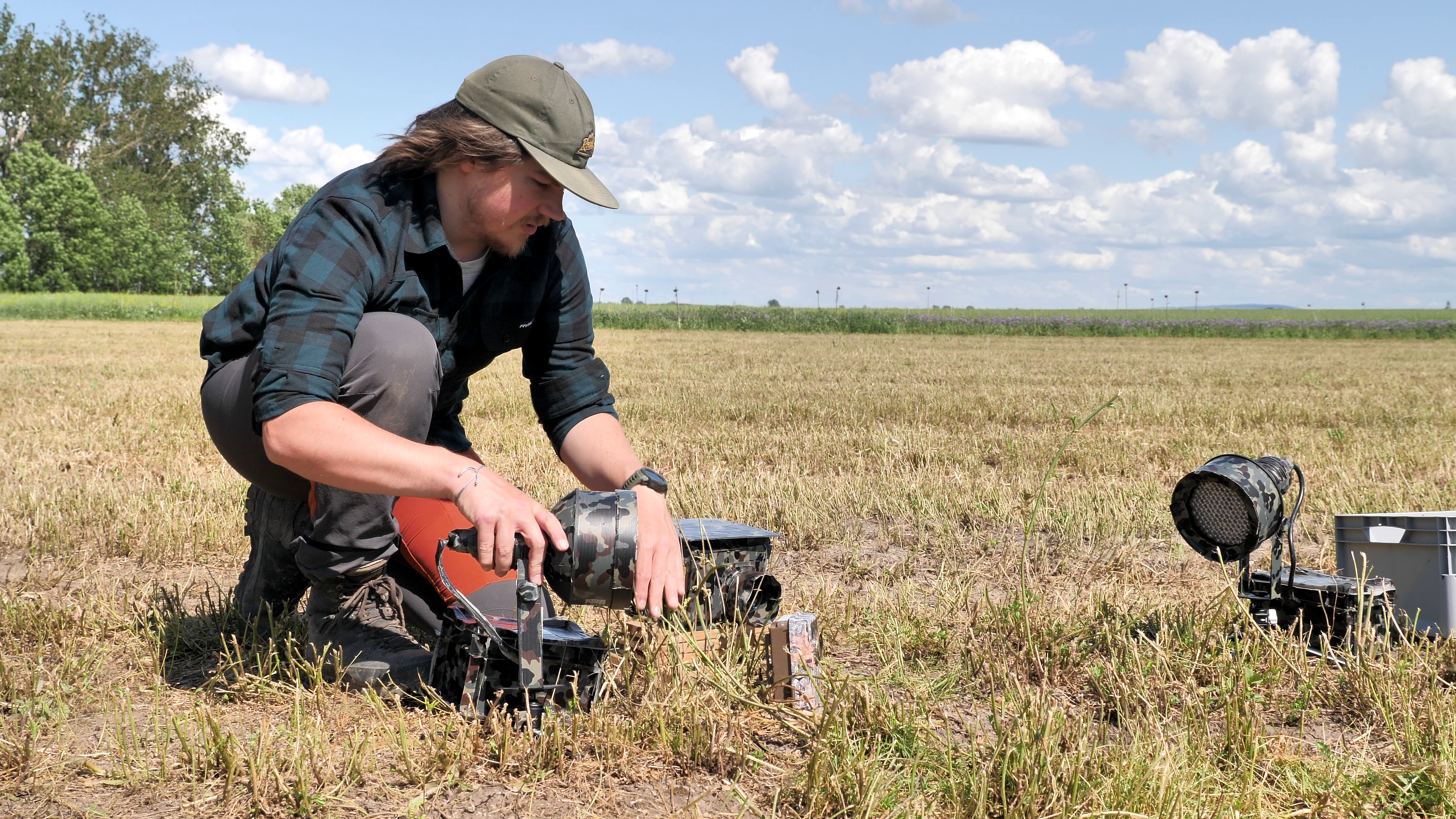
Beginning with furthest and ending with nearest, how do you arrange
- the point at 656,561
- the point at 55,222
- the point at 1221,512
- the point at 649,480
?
the point at 55,222 < the point at 1221,512 < the point at 649,480 < the point at 656,561

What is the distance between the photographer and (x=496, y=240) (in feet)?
9.04

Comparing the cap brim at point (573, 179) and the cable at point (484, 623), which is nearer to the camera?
the cable at point (484, 623)

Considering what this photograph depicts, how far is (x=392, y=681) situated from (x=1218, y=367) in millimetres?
17155

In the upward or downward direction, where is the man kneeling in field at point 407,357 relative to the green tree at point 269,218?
downward

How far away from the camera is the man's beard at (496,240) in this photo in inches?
106

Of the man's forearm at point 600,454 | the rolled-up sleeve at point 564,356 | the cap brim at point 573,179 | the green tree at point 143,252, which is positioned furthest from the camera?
the green tree at point 143,252

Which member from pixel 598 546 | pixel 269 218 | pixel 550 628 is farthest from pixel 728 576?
pixel 269 218

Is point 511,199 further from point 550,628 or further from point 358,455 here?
point 550,628

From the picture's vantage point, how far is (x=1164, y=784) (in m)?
1.97

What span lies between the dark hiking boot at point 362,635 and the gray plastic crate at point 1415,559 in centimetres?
264

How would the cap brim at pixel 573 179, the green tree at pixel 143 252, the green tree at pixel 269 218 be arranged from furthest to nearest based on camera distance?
the green tree at pixel 269 218 → the green tree at pixel 143 252 → the cap brim at pixel 573 179

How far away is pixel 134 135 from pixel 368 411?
7266 cm

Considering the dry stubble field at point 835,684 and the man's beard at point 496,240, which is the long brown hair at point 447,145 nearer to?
the man's beard at point 496,240

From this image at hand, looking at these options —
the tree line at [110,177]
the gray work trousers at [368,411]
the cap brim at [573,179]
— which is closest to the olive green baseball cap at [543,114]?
the cap brim at [573,179]
